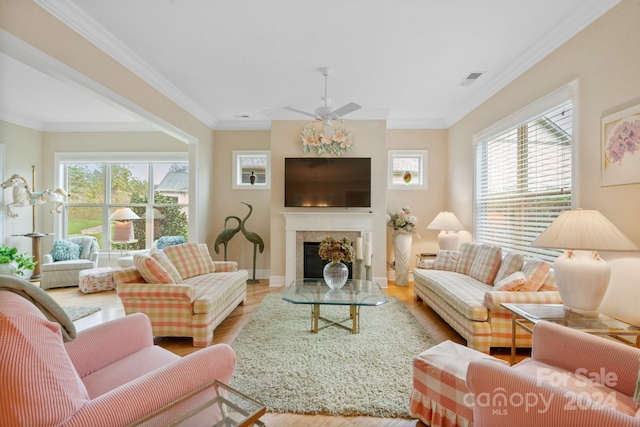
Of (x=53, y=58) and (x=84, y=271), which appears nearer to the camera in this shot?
(x=53, y=58)

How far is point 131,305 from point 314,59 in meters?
2.91

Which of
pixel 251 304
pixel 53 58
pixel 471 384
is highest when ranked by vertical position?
pixel 53 58

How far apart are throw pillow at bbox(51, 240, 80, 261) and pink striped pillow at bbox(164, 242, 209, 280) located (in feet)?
8.81

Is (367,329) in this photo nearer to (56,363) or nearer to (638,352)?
(638,352)

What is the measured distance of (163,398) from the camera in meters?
1.06

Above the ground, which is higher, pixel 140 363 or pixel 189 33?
pixel 189 33

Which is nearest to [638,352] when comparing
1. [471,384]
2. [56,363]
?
[471,384]

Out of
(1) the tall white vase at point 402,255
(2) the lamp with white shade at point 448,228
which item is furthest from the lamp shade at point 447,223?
(1) the tall white vase at point 402,255

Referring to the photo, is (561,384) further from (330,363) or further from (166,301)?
(166,301)

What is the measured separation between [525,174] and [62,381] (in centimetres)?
387

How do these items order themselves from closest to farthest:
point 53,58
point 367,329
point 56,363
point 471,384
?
point 56,363, point 471,384, point 53,58, point 367,329

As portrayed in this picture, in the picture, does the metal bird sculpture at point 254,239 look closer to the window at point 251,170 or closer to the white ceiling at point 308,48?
the window at point 251,170

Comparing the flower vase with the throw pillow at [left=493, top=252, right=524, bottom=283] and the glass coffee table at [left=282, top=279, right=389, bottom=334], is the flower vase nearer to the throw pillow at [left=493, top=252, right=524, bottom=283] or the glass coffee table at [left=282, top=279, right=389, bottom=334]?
the glass coffee table at [left=282, top=279, right=389, bottom=334]

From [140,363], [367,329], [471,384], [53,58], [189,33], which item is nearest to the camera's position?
[471,384]
